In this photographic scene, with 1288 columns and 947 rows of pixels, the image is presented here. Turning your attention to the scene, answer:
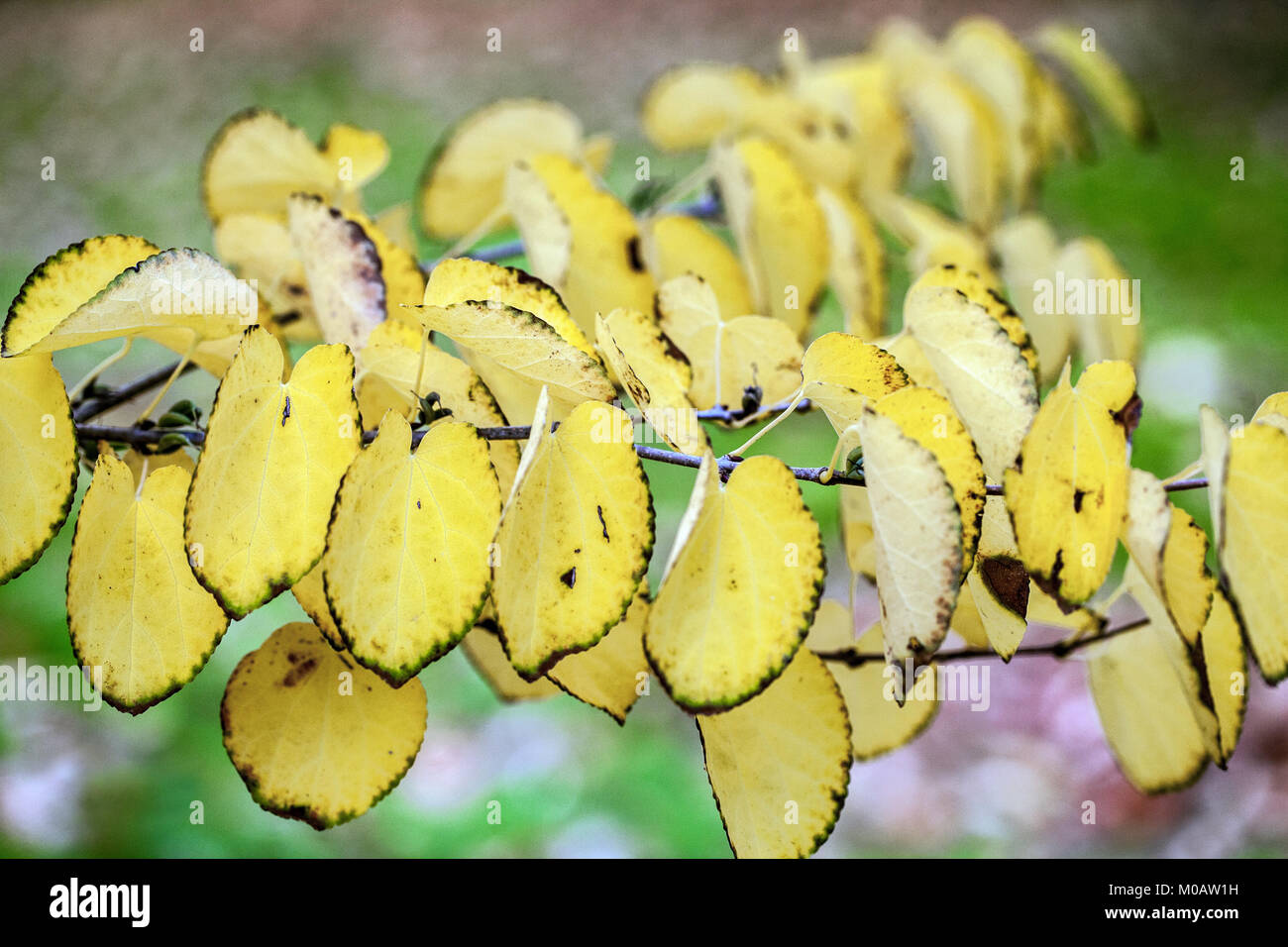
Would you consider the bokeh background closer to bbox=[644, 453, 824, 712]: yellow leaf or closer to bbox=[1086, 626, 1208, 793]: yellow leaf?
bbox=[1086, 626, 1208, 793]: yellow leaf

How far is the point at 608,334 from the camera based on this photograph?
308 mm

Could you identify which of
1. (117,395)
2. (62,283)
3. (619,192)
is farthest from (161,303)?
(619,192)

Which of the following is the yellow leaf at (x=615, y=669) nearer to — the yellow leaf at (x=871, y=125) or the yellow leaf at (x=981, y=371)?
the yellow leaf at (x=981, y=371)

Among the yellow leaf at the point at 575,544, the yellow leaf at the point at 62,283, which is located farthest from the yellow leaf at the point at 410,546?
the yellow leaf at the point at 62,283

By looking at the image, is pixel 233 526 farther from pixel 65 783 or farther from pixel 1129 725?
pixel 65 783

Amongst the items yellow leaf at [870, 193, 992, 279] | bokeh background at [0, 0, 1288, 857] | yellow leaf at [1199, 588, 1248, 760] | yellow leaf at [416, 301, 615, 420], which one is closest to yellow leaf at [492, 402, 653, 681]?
yellow leaf at [416, 301, 615, 420]

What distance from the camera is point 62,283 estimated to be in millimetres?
321

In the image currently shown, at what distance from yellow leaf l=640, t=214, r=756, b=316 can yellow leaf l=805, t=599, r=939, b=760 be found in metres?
0.18

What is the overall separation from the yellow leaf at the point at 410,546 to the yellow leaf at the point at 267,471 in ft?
0.04

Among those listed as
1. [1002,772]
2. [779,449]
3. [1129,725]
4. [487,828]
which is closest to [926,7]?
[779,449]

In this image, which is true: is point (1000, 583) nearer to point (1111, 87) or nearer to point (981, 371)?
point (981, 371)

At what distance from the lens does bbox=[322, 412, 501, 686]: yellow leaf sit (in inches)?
11.4

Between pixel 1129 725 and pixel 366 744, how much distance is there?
33 cm

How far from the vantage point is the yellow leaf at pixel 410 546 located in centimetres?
29
